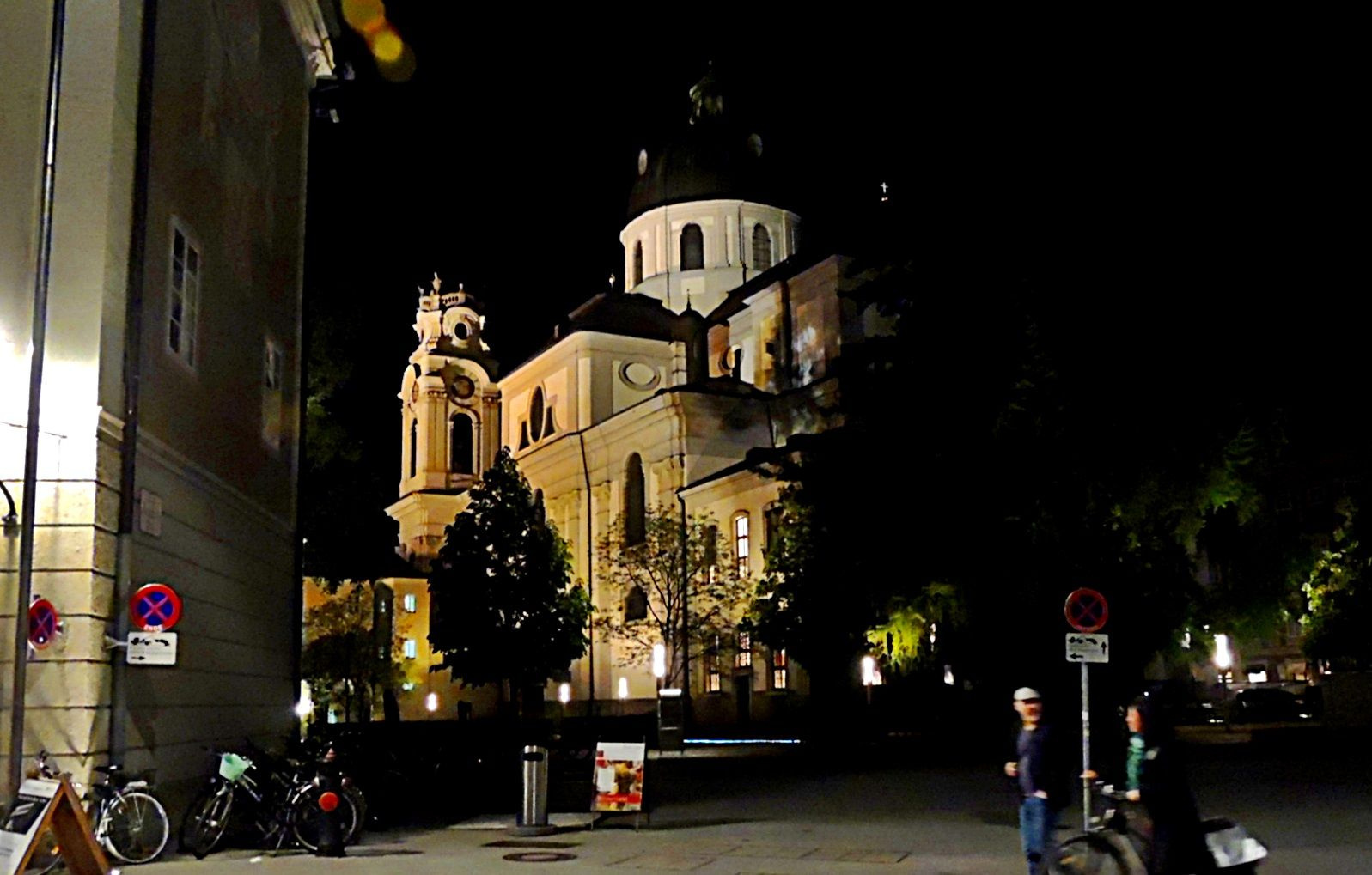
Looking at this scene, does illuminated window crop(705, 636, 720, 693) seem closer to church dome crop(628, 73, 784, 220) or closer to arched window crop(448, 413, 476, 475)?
church dome crop(628, 73, 784, 220)

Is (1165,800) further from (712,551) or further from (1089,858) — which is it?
(712,551)

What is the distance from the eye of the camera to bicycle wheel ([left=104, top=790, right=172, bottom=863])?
1377cm

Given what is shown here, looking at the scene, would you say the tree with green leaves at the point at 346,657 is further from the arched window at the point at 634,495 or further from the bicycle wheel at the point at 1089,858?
the bicycle wheel at the point at 1089,858

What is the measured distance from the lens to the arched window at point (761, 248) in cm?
7588

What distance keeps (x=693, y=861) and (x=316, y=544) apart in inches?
645

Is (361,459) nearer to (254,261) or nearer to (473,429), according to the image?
(254,261)

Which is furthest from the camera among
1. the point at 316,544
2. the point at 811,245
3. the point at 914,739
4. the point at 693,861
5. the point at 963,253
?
the point at 811,245

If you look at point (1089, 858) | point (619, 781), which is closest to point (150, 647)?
point (619, 781)

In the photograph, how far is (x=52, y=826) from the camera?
1145 centimetres

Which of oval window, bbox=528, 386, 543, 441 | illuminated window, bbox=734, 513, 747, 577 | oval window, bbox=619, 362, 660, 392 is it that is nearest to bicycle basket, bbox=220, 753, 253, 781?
illuminated window, bbox=734, 513, 747, 577

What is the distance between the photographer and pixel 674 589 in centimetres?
5819

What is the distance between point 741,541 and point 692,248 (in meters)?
20.9

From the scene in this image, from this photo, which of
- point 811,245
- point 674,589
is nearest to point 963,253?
point 674,589

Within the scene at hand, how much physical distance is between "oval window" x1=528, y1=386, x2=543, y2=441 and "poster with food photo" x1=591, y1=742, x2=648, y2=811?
200 feet
